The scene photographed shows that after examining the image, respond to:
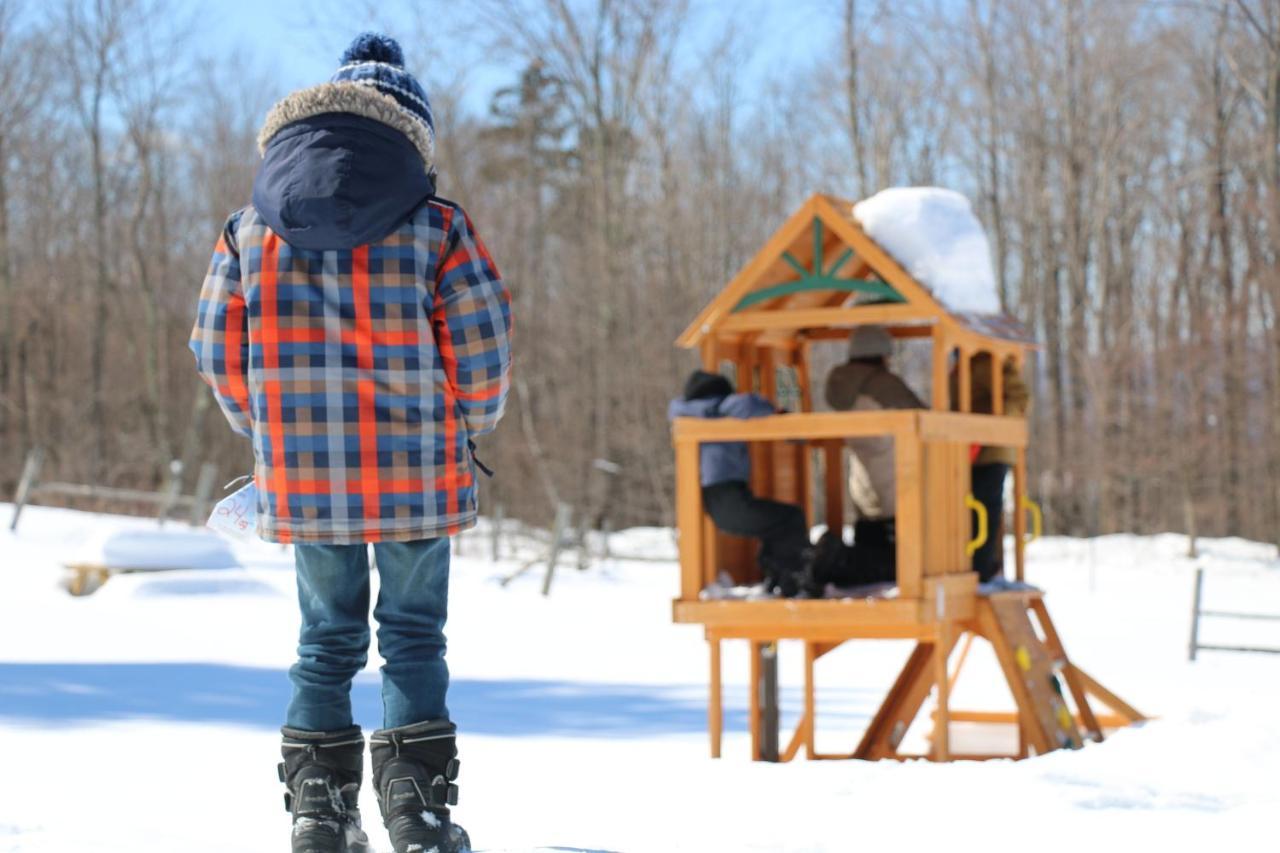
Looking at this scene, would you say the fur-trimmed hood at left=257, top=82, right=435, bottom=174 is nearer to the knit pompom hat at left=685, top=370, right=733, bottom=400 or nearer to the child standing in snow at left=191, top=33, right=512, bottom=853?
the child standing in snow at left=191, top=33, right=512, bottom=853

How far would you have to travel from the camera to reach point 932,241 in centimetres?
784

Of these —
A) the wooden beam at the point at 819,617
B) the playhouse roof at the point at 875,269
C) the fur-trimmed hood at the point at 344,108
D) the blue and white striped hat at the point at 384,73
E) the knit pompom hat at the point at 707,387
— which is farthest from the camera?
the playhouse roof at the point at 875,269

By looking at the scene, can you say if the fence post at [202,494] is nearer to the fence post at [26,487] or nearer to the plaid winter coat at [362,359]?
the fence post at [26,487]

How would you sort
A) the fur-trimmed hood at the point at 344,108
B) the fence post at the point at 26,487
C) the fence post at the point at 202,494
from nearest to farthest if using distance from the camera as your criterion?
the fur-trimmed hood at the point at 344,108, the fence post at the point at 26,487, the fence post at the point at 202,494

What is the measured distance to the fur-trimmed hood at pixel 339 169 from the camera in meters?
3.42

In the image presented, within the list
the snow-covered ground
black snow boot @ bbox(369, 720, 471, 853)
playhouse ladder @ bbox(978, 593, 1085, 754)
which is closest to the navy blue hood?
black snow boot @ bbox(369, 720, 471, 853)

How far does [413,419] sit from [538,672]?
8.02m

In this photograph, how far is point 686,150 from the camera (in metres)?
34.1

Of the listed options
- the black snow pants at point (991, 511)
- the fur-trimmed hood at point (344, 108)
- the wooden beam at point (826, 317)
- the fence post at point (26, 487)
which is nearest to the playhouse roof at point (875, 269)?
the wooden beam at point (826, 317)

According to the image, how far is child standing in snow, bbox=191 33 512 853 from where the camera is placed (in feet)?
11.3

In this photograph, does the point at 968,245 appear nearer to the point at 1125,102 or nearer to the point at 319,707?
the point at 319,707

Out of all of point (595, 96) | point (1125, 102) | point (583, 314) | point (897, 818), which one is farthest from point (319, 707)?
point (1125, 102)

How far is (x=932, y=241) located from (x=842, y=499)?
1.73 meters

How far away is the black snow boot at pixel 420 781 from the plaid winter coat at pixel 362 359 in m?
0.45
